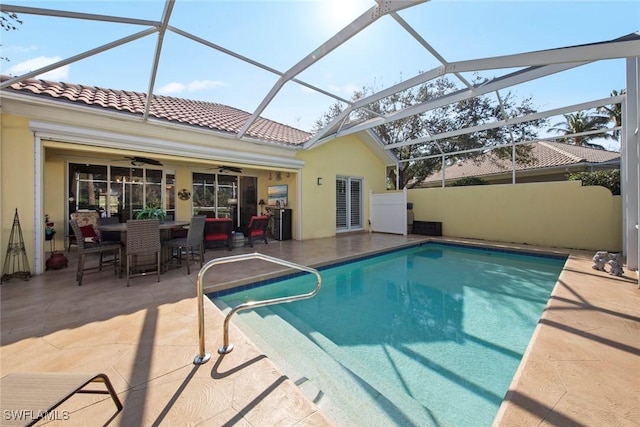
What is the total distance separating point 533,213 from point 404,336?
9.36 metres

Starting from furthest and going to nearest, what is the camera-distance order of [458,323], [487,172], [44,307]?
[487,172], [458,323], [44,307]

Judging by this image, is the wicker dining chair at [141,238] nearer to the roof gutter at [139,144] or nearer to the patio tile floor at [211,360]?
the patio tile floor at [211,360]

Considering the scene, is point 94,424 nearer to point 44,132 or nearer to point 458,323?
point 458,323

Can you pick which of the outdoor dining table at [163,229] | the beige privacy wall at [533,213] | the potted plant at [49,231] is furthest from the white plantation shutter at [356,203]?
the potted plant at [49,231]

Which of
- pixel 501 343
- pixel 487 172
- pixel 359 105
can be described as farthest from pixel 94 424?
pixel 487 172

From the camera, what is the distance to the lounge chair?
4.57ft

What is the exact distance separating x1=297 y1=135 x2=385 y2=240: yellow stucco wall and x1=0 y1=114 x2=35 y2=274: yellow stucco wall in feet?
23.8

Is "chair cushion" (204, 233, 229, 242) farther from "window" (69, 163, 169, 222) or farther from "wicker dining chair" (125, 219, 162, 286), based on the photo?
"window" (69, 163, 169, 222)

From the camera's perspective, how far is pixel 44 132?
5.58 meters

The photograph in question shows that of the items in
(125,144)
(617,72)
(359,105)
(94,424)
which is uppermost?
(617,72)

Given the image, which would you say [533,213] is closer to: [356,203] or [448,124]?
[448,124]

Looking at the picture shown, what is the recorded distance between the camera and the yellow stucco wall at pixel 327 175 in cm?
1074

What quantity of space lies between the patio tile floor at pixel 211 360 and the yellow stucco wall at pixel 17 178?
1.23 m

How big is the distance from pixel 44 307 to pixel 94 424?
3.19 m
